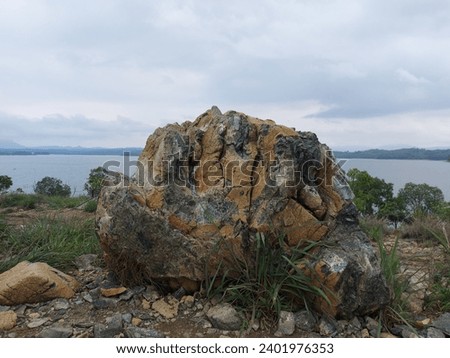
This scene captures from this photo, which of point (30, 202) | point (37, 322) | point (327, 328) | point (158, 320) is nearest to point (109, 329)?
point (158, 320)

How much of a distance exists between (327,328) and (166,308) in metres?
1.38

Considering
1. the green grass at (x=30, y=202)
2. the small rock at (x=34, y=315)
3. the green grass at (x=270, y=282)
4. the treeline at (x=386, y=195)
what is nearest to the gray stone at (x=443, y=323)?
the green grass at (x=270, y=282)

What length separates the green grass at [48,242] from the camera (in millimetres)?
4598

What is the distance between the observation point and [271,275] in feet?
11.3

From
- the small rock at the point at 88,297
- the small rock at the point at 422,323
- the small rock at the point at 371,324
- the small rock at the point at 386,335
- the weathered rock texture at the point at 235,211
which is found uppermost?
the weathered rock texture at the point at 235,211

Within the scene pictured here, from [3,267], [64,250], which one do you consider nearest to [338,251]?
[64,250]

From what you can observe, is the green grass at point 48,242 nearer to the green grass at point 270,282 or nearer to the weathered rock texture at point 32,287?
the weathered rock texture at point 32,287

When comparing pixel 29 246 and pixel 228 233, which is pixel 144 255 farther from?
pixel 29 246

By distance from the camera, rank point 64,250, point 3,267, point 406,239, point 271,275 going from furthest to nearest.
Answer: point 406,239 < point 64,250 < point 3,267 < point 271,275

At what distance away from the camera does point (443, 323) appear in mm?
3494

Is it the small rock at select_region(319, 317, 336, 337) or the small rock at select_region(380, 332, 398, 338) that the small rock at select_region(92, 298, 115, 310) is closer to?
the small rock at select_region(319, 317, 336, 337)

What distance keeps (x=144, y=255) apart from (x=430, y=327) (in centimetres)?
257

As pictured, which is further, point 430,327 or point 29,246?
point 29,246

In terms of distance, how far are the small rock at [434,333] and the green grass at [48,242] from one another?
3.58 metres
